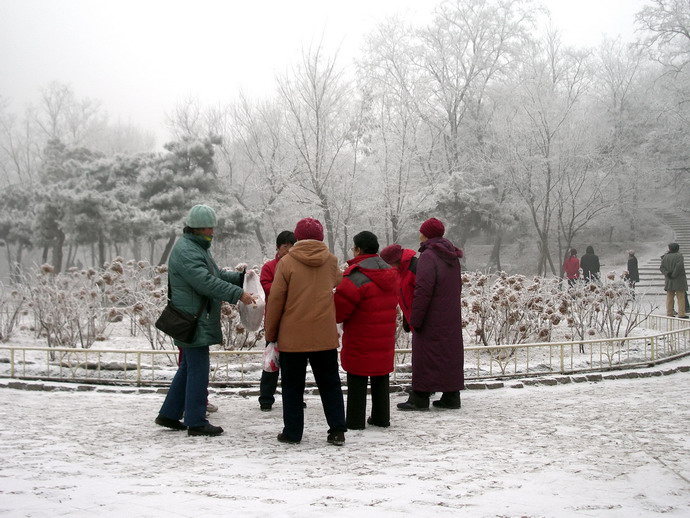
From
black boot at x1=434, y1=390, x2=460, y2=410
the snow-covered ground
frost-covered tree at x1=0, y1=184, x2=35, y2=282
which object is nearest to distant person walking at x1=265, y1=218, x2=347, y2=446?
the snow-covered ground

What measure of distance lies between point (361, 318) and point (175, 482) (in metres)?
1.99

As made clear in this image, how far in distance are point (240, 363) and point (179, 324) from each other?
3.52 metres

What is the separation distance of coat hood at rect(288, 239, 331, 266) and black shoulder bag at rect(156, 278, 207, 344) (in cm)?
79

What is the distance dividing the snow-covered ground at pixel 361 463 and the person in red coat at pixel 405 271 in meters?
0.96

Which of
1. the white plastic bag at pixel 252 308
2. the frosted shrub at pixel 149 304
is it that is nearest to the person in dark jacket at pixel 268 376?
the white plastic bag at pixel 252 308

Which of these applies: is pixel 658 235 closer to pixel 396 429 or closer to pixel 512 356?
pixel 512 356

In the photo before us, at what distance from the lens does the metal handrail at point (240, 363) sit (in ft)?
23.8

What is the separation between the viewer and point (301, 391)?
182 inches

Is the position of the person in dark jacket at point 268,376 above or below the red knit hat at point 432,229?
below

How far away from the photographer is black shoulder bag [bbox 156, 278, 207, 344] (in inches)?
183

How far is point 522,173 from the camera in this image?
25.9 meters

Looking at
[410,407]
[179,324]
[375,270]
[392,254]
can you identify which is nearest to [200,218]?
[179,324]

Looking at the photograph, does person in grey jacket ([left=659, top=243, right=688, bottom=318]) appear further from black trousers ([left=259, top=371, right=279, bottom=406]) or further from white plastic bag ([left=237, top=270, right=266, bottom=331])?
white plastic bag ([left=237, top=270, right=266, bottom=331])

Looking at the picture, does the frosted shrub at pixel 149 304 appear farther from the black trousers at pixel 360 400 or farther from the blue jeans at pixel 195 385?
the black trousers at pixel 360 400
